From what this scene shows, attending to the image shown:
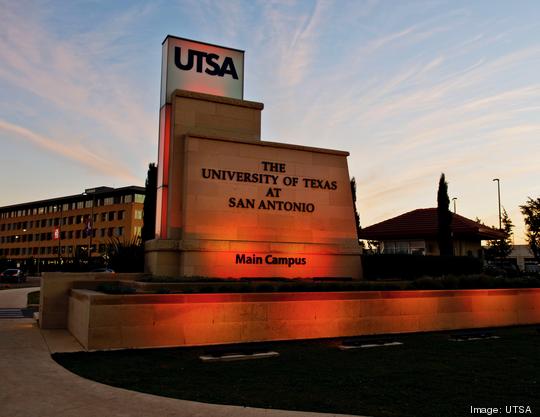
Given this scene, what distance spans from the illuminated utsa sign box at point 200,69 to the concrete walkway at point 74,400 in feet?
39.5

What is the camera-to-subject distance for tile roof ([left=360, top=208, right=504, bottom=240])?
34656 millimetres

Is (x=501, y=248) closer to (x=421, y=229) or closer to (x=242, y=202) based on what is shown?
(x=421, y=229)

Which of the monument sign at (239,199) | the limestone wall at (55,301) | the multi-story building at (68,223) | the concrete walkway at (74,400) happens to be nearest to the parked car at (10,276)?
the multi-story building at (68,223)

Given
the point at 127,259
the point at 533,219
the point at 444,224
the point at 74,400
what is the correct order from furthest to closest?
the point at 533,219 < the point at 444,224 < the point at 127,259 < the point at 74,400

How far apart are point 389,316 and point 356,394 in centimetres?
719

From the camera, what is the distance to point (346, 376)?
8617 millimetres

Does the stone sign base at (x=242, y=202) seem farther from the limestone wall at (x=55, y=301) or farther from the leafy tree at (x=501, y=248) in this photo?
the leafy tree at (x=501, y=248)

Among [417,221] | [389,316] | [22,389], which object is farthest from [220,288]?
[417,221]

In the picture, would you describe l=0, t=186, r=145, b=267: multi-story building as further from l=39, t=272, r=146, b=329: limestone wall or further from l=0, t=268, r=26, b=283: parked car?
l=39, t=272, r=146, b=329: limestone wall

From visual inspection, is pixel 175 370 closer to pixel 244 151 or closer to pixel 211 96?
pixel 244 151

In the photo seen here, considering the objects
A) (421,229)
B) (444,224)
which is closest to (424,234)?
(421,229)

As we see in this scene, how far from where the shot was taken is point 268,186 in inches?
703

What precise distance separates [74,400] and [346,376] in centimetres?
443

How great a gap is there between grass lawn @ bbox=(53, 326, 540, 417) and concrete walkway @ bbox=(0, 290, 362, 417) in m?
0.36
